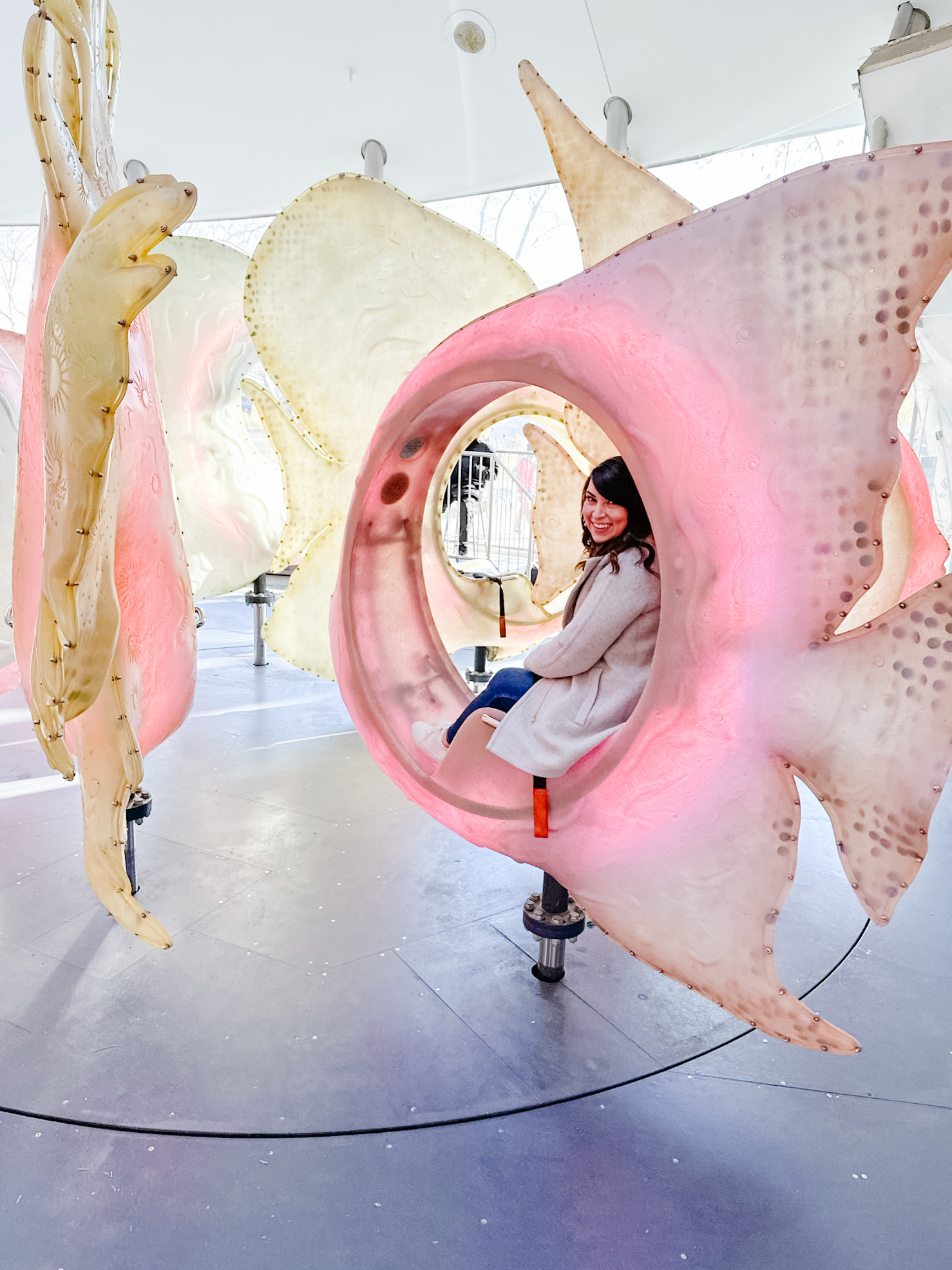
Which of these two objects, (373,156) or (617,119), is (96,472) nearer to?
(617,119)

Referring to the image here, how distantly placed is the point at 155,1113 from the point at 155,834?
5.06ft

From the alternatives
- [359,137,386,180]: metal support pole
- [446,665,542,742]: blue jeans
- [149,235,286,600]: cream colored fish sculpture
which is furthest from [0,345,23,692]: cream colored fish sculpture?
[359,137,386,180]: metal support pole

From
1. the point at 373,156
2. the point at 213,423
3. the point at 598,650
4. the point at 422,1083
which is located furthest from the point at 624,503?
the point at 373,156

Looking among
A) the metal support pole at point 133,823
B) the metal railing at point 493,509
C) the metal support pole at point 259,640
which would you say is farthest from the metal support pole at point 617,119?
the metal support pole at point 133,823

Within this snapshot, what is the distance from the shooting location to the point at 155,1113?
184 cm

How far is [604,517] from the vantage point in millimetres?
2068

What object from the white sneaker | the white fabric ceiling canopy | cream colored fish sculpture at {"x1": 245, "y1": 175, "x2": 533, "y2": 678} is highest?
the white fabric ceiling canopy

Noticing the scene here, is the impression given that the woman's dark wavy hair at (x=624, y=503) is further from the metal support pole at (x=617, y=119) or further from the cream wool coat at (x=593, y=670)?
the metal support pole at (x=617, y=119)

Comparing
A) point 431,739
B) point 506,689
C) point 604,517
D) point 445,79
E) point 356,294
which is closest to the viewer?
point 604,517

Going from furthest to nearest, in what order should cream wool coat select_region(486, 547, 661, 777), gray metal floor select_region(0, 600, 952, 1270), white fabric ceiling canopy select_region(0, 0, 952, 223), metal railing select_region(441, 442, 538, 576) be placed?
metal railing select_region(441, 442, 538, 576) < white fabric ceiling canopy select_region(0, 0, 952, 223) < cream wool coat select_region(486, 547, 661, 777) < gray metal floor select_region(0, 600, 952, 1270)

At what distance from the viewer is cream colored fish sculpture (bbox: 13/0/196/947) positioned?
146 centimetres

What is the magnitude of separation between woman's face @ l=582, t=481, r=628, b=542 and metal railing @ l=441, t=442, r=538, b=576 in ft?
15.4

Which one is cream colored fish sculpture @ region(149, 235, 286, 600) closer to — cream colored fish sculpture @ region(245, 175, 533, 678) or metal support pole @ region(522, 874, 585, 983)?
cream colored fish sculpture @ region(245, 175, 533, 678)

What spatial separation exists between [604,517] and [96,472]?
1131mm
